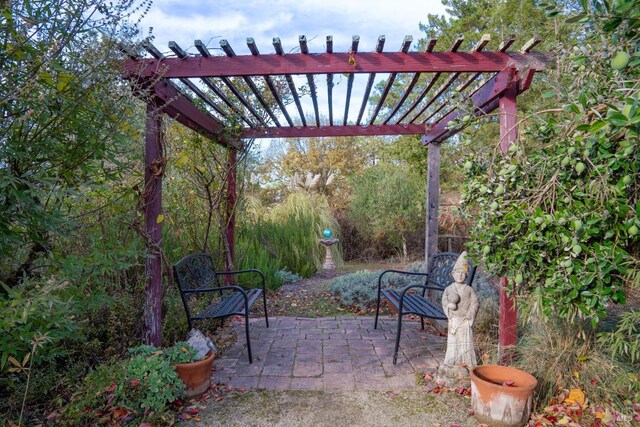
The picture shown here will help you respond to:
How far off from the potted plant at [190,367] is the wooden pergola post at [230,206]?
87.6 inches

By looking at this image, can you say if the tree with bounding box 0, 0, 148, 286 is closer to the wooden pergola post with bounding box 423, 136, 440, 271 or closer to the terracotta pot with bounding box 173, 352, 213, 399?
the terracotta pot with bounding box 173, 352, 213, 399

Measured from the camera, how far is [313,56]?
2.75 metres

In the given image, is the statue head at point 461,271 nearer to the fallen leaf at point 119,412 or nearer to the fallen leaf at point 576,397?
the fallen leaf at point 576,397

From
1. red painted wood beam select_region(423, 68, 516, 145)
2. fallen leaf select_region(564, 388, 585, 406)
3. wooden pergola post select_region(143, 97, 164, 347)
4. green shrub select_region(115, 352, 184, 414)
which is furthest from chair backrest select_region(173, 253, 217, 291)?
fallen leaf select_region(564, 388, 585, 406)

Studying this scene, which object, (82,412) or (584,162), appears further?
(82,412)

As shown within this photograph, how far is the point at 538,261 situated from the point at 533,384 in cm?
83

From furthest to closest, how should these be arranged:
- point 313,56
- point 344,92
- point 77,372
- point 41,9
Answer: point 344,92
point 313,56
point 77,372
point 41,9

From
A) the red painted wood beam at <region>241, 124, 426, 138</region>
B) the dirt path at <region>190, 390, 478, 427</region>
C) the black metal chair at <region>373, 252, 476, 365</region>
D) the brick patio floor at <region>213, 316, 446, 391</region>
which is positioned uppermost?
the red painted wood beam at <region>241, 124, 426, 138</region>

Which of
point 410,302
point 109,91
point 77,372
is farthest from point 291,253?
point 109,91

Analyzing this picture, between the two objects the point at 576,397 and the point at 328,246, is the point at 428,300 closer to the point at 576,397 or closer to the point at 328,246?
the point at 576,397

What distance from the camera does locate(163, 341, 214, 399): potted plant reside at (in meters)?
2.46

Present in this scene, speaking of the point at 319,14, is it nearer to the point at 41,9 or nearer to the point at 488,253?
the point at 41,9

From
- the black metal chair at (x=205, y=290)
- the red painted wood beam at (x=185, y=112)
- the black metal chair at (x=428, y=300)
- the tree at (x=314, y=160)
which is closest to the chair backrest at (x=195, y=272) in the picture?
the black metal chair at (x=205, y=290)

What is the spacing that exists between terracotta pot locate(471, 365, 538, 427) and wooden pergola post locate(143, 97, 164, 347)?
220 centimetres
